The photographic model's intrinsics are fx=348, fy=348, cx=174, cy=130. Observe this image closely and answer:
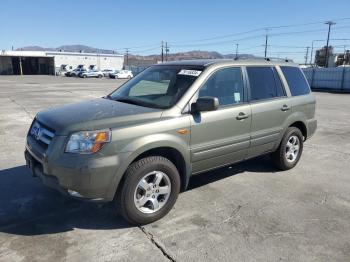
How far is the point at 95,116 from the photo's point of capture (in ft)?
12.6

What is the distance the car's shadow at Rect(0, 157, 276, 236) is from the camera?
3879 millimetres

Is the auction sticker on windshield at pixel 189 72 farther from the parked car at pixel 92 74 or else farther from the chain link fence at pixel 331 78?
the parked car at pixel 92 74

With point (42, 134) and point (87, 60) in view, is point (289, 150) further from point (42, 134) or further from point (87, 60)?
point (87, 60)

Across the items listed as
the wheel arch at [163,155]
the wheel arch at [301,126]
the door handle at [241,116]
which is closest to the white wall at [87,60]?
the wheel arch at [301,126]

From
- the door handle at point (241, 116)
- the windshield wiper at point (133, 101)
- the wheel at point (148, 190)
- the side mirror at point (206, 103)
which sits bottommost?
the wheel at point (148, 190)

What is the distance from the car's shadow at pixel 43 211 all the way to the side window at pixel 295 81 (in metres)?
→ 2.05

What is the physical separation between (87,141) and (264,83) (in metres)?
3.04

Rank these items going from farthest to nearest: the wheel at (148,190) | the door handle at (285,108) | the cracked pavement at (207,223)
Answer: the door handle at (285,108) → the wheel at (148,190) → the cracked pavement at (207,223)

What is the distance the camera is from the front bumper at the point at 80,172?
11.3 feet

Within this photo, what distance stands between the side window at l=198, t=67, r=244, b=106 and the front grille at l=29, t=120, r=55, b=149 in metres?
1.84

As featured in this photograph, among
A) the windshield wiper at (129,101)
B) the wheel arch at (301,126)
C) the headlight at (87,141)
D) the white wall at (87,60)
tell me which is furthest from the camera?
the white wall at (87,60)

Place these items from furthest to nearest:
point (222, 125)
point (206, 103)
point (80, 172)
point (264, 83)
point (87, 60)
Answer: point (87, 60) → point (264, 83) → point (222, 125) → point (206, 103) → point (80, 172)

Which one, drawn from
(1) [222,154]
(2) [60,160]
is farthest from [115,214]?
(1) [222,154]

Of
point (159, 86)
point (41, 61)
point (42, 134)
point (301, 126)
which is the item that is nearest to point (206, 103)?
point (159, 86)
